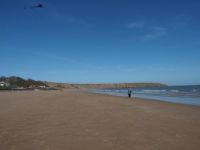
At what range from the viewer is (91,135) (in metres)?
7.82

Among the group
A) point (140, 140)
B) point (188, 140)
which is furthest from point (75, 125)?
point (188, 140)

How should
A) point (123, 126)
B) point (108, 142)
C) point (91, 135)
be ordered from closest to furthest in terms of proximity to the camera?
point (108, 142) < point (91, 135) < point (123, 126)

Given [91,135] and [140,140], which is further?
[91,135]

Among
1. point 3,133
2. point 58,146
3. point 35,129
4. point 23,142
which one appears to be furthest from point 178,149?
point 3,133

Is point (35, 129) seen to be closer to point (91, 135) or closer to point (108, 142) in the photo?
point (91, 135)

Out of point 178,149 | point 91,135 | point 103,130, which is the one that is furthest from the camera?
point 103,130

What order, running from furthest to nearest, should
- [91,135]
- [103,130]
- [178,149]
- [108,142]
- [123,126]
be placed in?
[123,126], [103,130], [91,135], [108,142], [178,149]

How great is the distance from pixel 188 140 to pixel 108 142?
243 centimetres

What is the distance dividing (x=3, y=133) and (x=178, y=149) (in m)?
5.69

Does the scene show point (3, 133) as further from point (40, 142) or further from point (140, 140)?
point (140, 140)

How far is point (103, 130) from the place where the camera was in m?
8.63

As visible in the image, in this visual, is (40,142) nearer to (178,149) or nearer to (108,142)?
(108,142)

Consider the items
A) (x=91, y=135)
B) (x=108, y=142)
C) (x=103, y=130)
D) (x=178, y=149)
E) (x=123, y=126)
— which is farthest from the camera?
(x=123, y=126)

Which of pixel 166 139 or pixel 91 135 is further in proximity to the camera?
pixel 91 135
